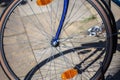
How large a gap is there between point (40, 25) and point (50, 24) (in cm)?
15

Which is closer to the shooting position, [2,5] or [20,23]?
[20,23]

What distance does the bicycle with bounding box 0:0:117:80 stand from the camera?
3266mm

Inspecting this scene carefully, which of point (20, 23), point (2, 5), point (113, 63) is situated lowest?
point (113, 63)

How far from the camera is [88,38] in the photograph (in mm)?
4422

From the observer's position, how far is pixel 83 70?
3869 mm

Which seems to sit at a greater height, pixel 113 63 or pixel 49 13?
pixel 49 13

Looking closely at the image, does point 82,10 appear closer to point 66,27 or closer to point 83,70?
point 66,27

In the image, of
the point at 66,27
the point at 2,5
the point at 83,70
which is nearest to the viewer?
the point at 83,70

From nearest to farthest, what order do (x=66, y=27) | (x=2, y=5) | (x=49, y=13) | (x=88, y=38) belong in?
1. (x=88, y=38)
2. (x=66, y=27)
3. (x=49, y=13)
4. (x=2, y=5)

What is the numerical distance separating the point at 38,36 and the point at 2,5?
1.33 meters

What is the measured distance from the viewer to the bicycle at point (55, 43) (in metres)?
3.27

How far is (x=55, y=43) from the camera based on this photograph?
3357 mm

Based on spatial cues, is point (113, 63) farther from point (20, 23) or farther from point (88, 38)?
point (20, 23)

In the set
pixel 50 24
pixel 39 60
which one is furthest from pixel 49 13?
pixel 39 60
